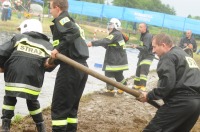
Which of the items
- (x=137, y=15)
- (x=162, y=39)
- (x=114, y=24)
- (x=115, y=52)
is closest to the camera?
(x=162, y=39)

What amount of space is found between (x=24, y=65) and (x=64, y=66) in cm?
57

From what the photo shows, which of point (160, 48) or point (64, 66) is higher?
point (160, 48)

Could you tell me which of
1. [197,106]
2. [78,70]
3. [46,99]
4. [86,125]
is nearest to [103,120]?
[86,125]

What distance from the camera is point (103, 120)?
797 cm

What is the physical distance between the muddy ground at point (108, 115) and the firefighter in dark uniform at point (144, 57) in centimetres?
108

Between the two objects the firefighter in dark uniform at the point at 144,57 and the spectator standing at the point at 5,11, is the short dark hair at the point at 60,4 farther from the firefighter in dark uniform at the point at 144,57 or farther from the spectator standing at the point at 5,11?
the spectator standing at the point at 5,11

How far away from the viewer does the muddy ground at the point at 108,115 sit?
7.15 m

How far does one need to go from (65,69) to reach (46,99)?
3.32 meters

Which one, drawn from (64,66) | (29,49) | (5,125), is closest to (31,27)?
(29,49)

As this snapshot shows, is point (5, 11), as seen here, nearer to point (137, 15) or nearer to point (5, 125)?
point (137, 15)

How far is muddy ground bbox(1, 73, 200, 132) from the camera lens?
7.15m

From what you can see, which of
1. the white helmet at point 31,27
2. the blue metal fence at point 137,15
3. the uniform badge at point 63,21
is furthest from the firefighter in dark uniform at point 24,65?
the blue metal fence at point 137,15

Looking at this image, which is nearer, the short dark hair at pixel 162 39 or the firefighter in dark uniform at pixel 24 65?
the short dark hair at pixel 162 39

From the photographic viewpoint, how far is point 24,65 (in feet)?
18.8
